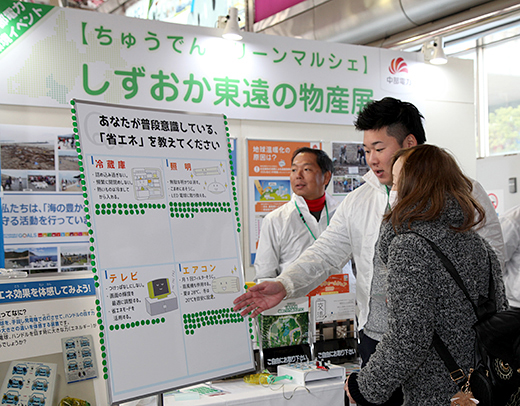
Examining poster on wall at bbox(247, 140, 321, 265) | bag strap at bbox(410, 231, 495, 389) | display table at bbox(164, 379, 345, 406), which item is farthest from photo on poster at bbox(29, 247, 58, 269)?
bag strap at bbox(410, 231, 495, 389)

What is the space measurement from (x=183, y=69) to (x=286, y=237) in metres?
1.50

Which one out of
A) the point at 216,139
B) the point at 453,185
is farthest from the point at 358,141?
the point at 453,185

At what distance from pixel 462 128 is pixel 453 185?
401cm

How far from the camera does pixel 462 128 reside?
5152 millimetres

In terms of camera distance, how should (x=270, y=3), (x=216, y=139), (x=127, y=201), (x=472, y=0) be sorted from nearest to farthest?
(x=127, y=201) → (x=216, y=139) → (x=472, y=0) → (x=270, y=3)

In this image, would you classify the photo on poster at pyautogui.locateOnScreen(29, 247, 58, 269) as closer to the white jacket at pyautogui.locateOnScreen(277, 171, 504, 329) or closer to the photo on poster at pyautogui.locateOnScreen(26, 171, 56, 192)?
the photo on poster at pyautogui.locateOnScreen(26, 171, 56, 192)

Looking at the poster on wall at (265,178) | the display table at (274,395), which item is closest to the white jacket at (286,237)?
the poster on wall at (265,178)

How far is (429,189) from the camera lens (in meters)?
1.46

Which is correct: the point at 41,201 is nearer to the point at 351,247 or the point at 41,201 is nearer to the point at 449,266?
the point at 351,247

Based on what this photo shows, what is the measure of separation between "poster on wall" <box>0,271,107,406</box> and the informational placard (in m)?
0.64

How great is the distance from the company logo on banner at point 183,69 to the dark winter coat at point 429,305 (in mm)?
2704

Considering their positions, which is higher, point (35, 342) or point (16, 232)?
point (16, 232)

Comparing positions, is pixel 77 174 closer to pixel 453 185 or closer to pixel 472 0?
pixel 453 185

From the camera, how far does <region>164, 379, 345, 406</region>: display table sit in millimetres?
2080
